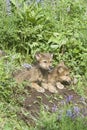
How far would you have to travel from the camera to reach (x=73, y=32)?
7.67m

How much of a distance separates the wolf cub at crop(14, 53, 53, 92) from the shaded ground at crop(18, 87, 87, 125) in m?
0.16

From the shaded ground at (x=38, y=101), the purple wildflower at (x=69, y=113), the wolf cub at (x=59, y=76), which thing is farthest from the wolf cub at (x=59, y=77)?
the purple wildflower at (x=69, y=113)

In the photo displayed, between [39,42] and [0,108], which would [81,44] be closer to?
[39,42]

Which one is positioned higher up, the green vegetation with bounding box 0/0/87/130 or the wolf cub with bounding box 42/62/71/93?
the green vegetation with bounding box 0/0/87/130

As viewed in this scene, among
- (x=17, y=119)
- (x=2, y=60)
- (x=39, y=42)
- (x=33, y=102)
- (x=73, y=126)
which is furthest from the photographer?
(x=39, y=42)

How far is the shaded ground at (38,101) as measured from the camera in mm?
5328

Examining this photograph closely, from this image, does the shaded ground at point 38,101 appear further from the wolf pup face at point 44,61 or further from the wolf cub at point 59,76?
the wolf pup face at point 44,61

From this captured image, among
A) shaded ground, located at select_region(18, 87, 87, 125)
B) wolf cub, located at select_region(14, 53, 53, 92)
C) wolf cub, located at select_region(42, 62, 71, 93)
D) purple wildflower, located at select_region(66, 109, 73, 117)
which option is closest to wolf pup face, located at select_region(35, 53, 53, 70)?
wolf cub, located at select_region(14, 53, 53, 92)

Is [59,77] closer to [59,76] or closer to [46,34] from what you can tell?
[59,76]

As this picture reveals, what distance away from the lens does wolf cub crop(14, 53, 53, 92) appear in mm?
6047

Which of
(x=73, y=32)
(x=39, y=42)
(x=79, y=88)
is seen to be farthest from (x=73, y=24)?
(x=79, y=88)

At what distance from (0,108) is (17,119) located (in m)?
0.26

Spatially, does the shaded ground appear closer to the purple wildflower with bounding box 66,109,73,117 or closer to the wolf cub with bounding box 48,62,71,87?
the wolf cub with bounding box 48,62,71,87

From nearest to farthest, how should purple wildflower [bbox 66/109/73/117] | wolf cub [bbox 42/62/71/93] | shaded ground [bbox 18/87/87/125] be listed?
purple wildflower [bbox 66/109/73/117], shaded ground [bbox 18/87/87/125], wolf cub [bbox 42/62/71/93]
